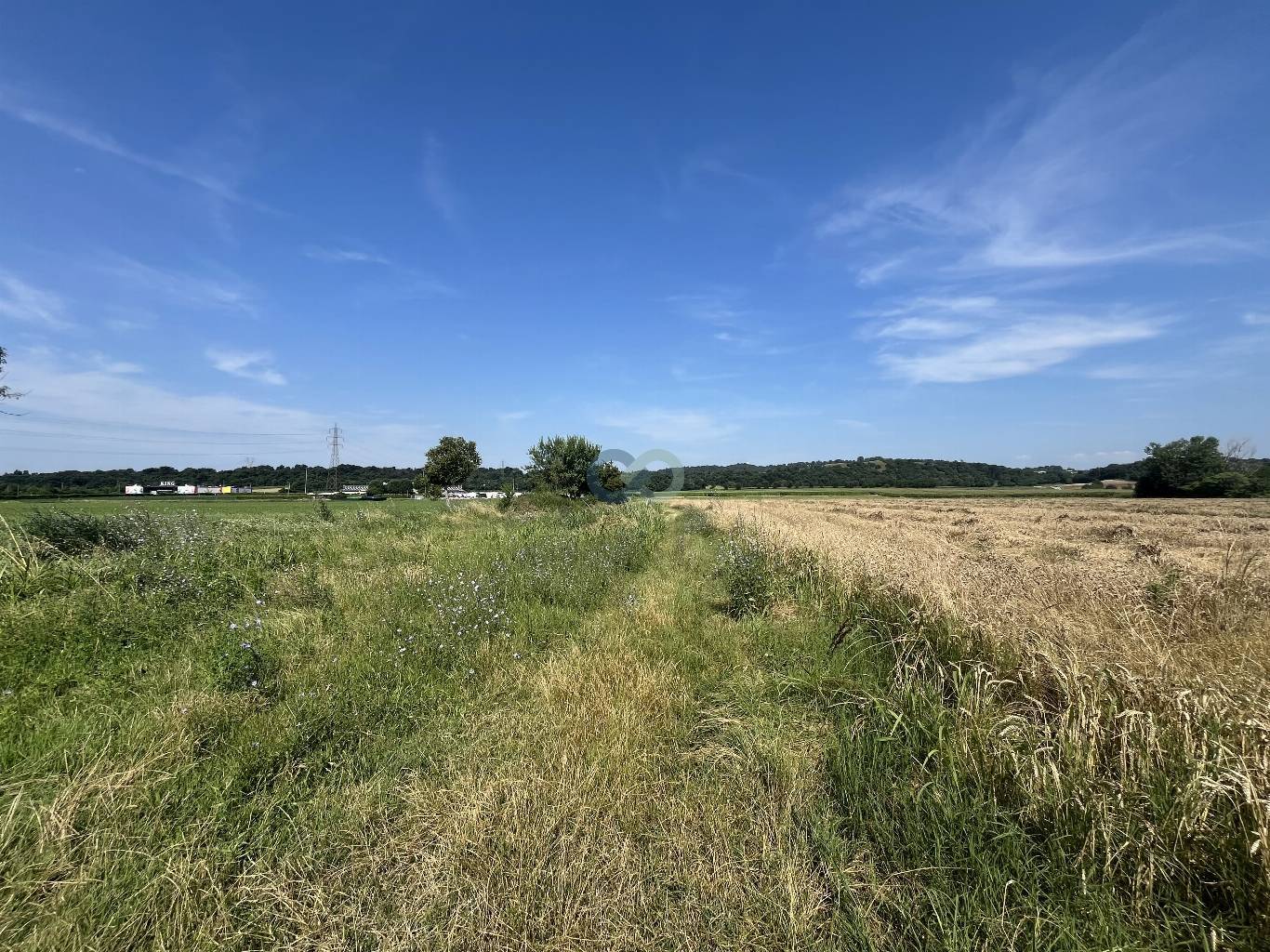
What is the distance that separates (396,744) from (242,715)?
1.19m

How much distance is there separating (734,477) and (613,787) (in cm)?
8704

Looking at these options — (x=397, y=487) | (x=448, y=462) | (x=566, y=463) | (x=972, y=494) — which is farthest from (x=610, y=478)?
(x=397, y=487)

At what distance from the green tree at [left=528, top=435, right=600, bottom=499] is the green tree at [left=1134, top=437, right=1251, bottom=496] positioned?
49.1 m

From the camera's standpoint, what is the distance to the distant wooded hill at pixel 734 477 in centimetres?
6444

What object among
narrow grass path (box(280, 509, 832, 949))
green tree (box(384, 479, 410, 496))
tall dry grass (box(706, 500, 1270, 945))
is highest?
green tree (box(384, 479, 410, 496))


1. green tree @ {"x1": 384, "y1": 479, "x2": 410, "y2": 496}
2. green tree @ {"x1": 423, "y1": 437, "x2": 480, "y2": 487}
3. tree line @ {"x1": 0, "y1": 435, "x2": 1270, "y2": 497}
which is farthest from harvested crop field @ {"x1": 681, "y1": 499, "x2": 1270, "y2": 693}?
green tree @ {"x1": 384, "y1": 479, "x2": 410, "y2": 496}

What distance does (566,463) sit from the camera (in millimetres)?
50188

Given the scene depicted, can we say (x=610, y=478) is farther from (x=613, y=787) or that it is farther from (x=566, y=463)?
(x=613, y=787)

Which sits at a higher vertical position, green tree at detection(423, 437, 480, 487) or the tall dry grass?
green tree at detection(423, 437, 480, 487)

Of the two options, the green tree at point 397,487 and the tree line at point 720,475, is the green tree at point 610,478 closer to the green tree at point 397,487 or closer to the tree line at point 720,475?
the tree line at point 720,475

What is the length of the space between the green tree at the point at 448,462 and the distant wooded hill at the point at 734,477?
5948 mm

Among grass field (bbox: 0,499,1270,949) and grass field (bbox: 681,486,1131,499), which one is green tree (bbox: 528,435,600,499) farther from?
grass field (bbox: 0,499,1270,949)

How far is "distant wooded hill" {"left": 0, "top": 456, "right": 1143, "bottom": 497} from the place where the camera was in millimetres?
64438

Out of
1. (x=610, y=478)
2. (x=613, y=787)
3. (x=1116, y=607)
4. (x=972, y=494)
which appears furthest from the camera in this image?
(x=610, y=478)
